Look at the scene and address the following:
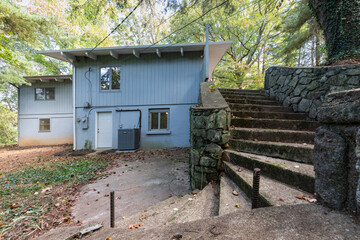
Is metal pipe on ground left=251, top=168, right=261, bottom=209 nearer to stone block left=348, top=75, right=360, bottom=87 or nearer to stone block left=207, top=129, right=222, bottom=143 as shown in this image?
stone block left=207, top=129, right=222, bottom=143

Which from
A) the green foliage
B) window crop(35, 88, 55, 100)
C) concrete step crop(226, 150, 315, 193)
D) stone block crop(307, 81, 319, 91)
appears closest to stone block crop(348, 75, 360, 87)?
stone block crop(307, 81, 319, 91)

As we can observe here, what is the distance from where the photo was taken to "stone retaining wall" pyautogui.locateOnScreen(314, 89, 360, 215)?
91cm

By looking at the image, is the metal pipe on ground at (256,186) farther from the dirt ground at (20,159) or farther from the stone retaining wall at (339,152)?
the dirt ground at (20,159)

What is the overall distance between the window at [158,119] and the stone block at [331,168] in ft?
23.0

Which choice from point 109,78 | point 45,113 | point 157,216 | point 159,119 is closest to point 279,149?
point 157,216

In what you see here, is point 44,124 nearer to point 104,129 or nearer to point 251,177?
point 104,129

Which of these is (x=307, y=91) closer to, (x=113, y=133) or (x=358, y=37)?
(x=358, y=37)

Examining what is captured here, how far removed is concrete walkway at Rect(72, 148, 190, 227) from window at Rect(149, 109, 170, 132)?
3199 millimetres

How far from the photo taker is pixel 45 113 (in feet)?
34.7

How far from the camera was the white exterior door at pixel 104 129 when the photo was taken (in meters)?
7.96

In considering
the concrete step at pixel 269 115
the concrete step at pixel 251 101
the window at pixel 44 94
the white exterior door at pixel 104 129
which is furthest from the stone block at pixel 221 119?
the window at pixel 44 94

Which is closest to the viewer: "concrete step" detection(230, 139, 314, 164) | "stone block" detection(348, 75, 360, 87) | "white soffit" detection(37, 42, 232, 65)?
"concrete step" detection(230, 139, 314, 164)

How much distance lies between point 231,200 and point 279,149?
1.14 m

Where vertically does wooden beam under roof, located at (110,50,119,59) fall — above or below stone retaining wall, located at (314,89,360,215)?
above
